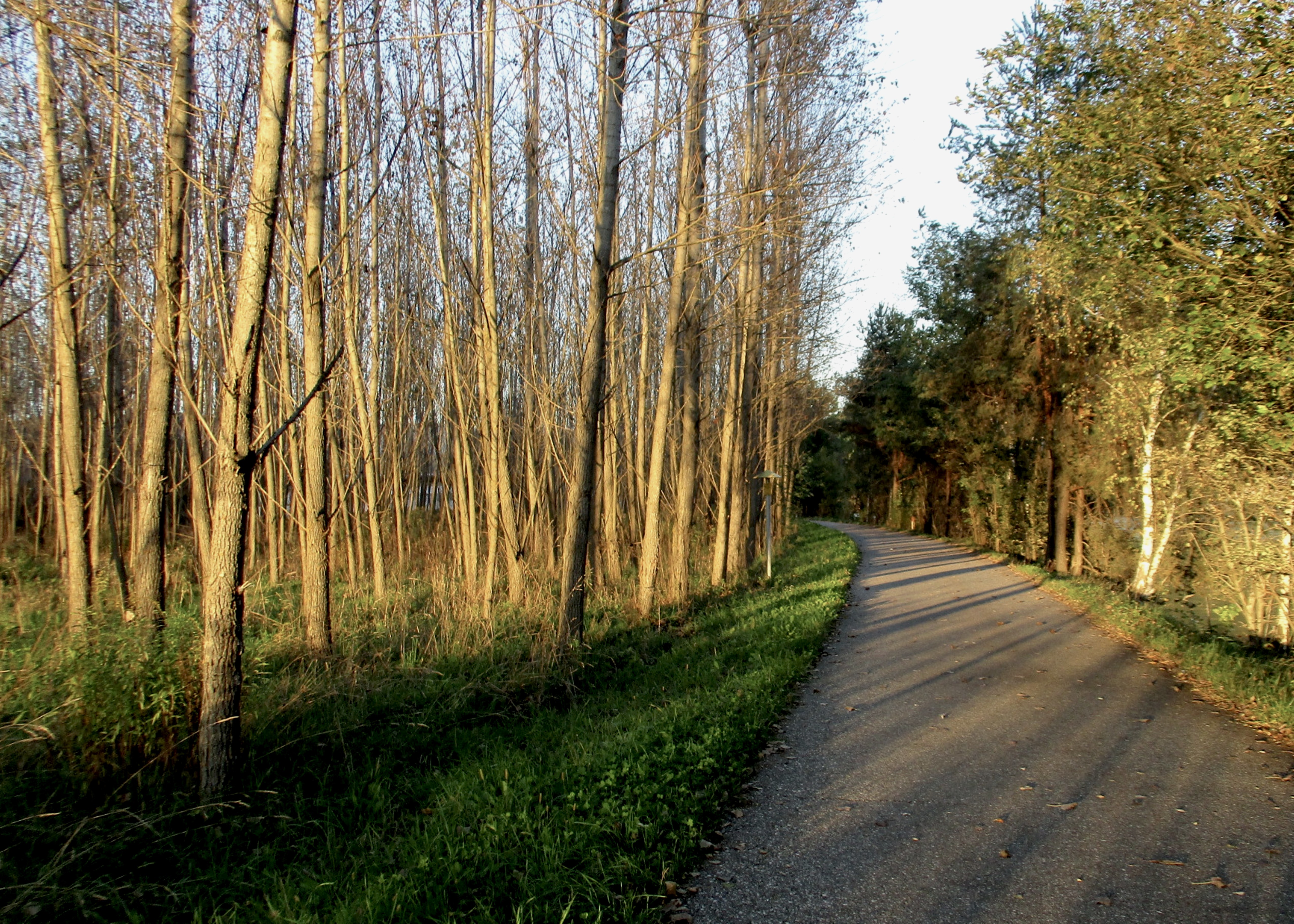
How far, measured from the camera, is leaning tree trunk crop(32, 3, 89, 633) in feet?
20.9

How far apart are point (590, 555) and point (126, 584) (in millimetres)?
6289

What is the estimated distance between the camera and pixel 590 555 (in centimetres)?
1253

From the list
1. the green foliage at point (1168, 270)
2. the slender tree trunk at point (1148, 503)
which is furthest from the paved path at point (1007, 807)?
the slender tree trunk at point (1148, 503)

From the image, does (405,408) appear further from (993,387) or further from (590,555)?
(993,387)

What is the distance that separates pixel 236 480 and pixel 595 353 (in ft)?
14.3

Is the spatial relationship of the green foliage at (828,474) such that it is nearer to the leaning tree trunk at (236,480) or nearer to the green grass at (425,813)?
the green grass at (425,813)

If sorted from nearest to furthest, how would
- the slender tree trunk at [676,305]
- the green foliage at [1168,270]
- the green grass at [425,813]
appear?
the green grass at [425,813] < the green foliage at [1168,270] < the slender tree trunk at [676,305]

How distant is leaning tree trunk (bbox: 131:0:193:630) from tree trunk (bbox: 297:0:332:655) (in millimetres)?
965

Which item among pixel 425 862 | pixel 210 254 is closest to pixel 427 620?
pixel 210 254

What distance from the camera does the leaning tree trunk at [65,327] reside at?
6375 mm

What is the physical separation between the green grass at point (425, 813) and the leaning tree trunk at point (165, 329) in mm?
1451

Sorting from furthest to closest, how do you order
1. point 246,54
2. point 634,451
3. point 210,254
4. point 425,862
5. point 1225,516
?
point 634,451 → point 1225,516 → point 246,54 → point 210,254 → point 425,862

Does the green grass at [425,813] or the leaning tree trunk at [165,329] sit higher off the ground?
the leaning tree trunk at [165,329]

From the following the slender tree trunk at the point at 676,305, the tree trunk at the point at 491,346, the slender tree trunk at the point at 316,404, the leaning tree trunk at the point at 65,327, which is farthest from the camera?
the slender tree trunk at the point at 676,305
